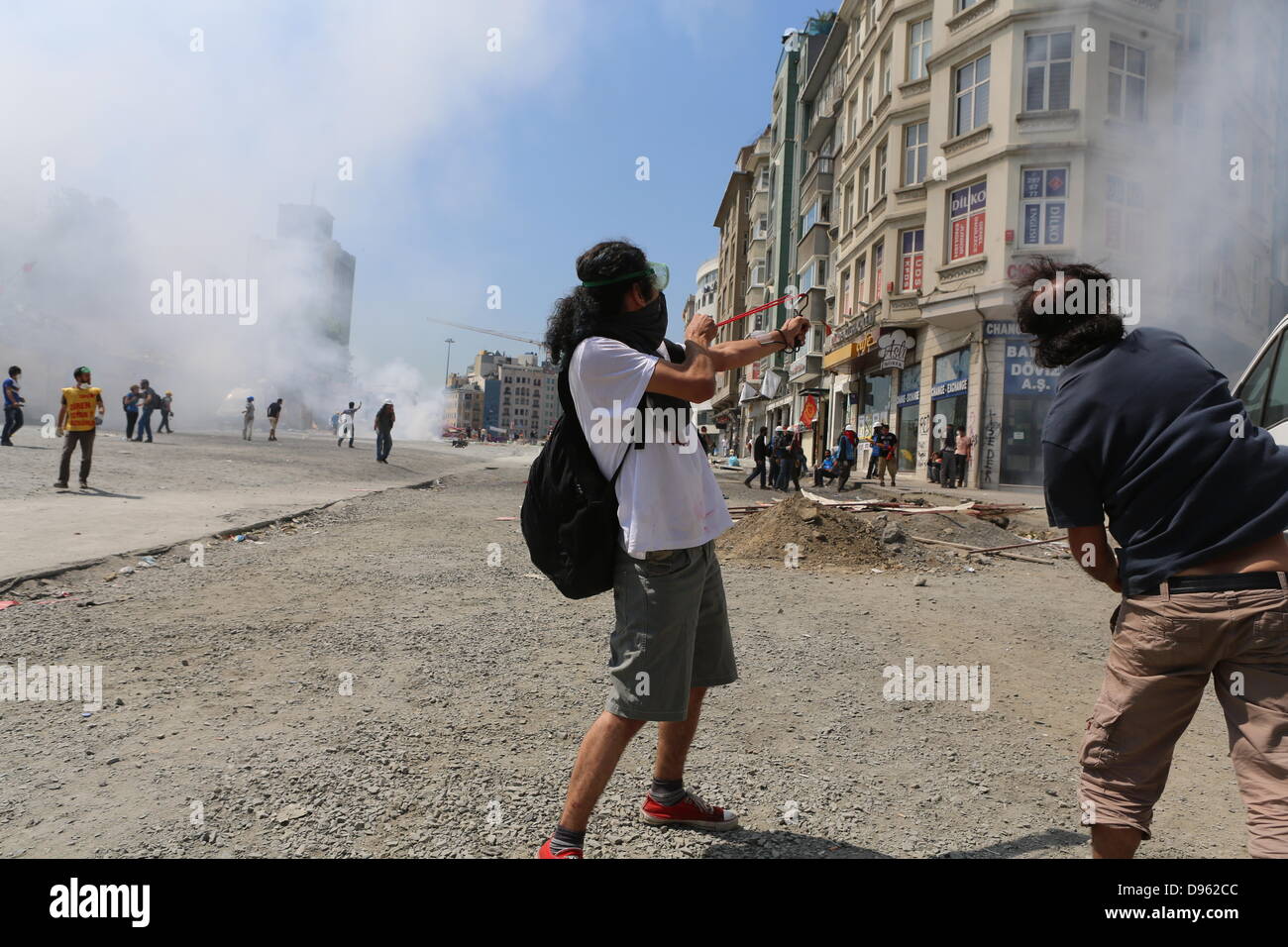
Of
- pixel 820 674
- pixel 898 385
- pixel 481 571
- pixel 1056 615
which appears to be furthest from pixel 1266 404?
pixel 898 385

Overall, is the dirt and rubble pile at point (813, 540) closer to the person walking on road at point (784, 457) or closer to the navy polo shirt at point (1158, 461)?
the navy polo shirt at point (1158, 461)

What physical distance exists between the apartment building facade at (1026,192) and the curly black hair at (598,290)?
20.7 m

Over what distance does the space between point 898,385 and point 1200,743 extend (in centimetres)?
2523

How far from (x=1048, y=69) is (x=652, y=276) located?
2417 cm

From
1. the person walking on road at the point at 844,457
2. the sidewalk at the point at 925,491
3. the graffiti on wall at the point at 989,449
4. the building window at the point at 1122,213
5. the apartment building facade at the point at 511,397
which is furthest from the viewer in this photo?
the apartment building facade at the point at 511,397

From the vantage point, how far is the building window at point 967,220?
2273 cm

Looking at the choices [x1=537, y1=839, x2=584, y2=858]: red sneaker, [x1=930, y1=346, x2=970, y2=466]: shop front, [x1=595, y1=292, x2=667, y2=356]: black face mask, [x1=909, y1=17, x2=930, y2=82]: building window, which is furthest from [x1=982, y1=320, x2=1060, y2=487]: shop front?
[x1=537, y1=839, x2=584, y2=858]: red sneaker

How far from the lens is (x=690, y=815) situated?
263cm

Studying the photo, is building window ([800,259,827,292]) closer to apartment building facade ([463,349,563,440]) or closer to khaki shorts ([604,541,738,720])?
khaki shorts ([604,541,738,720])

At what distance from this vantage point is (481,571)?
7621mm

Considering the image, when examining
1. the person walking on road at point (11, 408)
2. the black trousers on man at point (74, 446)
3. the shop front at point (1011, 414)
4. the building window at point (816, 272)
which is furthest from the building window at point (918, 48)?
the person walking on road at point (11, 408)

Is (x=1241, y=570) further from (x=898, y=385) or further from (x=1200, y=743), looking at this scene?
(x=898, y=385)

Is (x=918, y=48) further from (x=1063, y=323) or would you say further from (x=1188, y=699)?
(x=1188, y=699)

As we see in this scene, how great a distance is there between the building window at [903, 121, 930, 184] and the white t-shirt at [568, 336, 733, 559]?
26.7 metres
